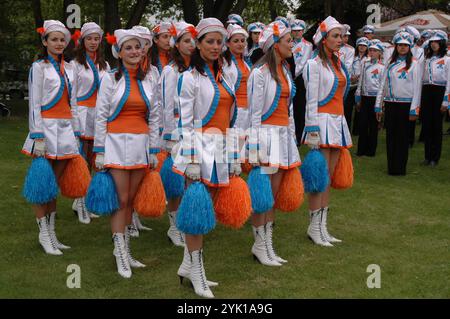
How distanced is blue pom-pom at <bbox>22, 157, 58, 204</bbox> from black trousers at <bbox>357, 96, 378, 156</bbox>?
752cm

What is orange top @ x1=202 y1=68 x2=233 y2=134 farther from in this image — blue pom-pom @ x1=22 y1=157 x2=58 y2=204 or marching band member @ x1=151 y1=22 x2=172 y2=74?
marching band member @ x1=151 y1=22 x2=172 y2=74

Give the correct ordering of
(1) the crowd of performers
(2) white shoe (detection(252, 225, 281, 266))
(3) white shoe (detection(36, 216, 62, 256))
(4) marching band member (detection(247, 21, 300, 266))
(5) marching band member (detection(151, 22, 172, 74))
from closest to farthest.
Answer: (1) the crowd of performers, (4) marching band member (detection(247, 21, 300, 266)), (2) white shoe (detection(252, 225, 281, 266)), (3) white shoe (detection(36, 216, 62, 256)), (5) marching band member (detection(151, 22, 172, 74))

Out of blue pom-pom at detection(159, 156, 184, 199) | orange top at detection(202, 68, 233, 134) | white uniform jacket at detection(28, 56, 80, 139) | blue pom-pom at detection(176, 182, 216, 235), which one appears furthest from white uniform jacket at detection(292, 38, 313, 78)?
blue pom-pom at detection(176, 182, 216, 235)

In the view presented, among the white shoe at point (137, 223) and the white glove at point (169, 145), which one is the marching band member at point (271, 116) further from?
the white shoe at point (137, 223)

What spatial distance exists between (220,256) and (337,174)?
4.91 feet

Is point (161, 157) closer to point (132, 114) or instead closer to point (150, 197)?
point (150, 197)

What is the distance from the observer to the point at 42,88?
19.4 feet

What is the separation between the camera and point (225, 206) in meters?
Answer: 4.91

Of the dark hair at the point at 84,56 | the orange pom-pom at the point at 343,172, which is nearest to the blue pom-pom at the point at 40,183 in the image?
the dark hair at the point at 84,56

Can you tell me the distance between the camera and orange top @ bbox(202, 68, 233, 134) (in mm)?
4824

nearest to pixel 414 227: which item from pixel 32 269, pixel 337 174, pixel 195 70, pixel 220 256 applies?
pixel 337 174

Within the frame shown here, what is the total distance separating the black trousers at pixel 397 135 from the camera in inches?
396

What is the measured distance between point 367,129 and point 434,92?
1409mm
